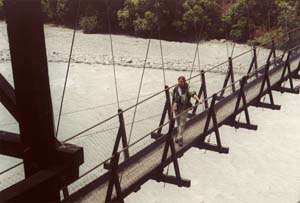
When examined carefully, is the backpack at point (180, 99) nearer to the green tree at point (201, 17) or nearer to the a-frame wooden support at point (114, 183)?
the a-frame wooden support at point (114, 183)

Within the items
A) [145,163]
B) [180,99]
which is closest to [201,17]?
[180,99]

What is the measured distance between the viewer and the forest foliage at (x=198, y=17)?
34250mm

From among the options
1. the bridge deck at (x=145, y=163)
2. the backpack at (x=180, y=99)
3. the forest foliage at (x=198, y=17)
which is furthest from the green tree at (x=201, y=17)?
the backpack at (x=180, y=99)

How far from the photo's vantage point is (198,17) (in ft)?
119

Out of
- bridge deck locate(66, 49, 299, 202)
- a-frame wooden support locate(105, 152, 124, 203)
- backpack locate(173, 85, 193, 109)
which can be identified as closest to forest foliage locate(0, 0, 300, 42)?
bridge deck locate(66, 49, 299, 202)

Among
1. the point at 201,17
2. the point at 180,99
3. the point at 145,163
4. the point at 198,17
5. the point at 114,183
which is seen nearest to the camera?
the point at 114,183

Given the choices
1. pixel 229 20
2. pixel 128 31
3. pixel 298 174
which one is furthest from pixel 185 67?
pixel 298 174

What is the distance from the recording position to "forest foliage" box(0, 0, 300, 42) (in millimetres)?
34250

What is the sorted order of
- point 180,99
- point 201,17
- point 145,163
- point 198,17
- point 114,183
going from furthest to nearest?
1. point 201,17
2. point 198,17
3. point 180,99
4. point 145,163
5. point 114,183

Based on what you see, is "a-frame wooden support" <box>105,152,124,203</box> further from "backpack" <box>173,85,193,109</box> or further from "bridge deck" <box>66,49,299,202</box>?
"backpack" <box>173,85,193,109</box>

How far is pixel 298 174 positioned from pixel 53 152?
15372 millimetres

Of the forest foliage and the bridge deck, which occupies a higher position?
the forest foliage

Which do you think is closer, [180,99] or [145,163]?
[145,163]

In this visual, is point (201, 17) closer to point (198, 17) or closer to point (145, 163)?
point (198, 17)
